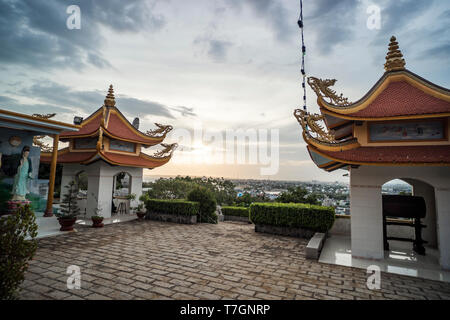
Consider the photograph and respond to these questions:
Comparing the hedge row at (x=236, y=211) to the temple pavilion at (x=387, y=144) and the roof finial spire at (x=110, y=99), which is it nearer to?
the temple pavilion at (x=387, y=144)

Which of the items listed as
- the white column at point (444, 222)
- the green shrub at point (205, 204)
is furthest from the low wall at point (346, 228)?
the green shrub at point (205, 204)

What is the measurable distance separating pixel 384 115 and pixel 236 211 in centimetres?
1449

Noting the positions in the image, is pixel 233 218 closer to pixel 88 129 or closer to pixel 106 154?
pixel 106 154

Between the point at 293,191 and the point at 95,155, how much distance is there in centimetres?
1547

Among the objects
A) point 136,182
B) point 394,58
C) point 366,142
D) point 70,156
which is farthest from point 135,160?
point 394,58

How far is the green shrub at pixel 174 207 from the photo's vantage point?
45.4ft

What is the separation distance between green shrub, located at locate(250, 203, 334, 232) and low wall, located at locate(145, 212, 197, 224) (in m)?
3.98

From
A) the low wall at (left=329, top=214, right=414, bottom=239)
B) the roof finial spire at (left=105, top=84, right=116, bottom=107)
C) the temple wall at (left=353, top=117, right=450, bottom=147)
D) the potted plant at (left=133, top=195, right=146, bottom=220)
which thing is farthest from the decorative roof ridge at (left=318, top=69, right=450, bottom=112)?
the roof finial spire at (left=105, top=84, right=116, bottom=107)

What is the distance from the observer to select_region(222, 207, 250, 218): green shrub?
19.9 meters

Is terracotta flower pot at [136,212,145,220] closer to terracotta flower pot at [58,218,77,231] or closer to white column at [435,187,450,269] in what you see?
terracotta flower pot at [58,218,77,231]

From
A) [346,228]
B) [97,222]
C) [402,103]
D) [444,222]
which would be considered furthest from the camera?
[97,222]

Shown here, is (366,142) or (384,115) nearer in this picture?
(384,115)

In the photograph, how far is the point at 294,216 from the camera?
10.9m
